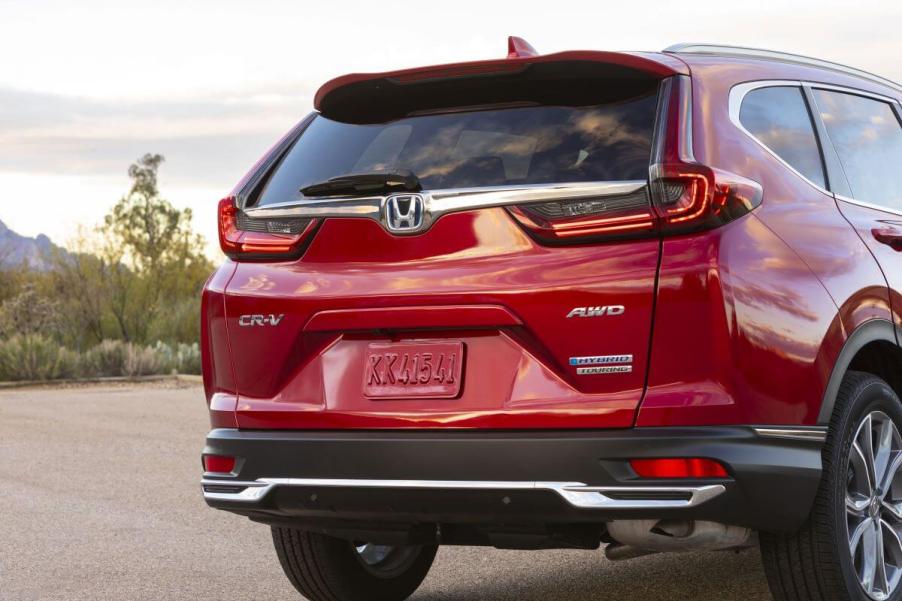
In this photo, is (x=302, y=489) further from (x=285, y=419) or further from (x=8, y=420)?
(x=8, y=420)

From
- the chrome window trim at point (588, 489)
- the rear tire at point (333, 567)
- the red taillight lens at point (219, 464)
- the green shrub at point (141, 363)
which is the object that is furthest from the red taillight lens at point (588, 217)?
the green shrub at point (141, 363)

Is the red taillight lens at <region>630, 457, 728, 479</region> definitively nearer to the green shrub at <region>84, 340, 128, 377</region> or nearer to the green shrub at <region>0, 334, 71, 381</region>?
the green shrub at <region>0, 334, 71, 381</region>

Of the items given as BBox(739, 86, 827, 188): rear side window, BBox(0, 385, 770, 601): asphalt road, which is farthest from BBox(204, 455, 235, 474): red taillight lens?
BBox(739, 86, 827, 188): rear side window

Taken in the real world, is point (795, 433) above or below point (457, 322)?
below

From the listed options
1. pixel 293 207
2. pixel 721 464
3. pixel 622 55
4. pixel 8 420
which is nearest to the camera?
pixel 721 464

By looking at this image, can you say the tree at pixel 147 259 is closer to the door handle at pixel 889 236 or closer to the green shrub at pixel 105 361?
the green shrub at pixel 105 361

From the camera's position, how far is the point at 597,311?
13.2ft

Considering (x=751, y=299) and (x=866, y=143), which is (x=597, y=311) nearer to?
(x=751, y=299)

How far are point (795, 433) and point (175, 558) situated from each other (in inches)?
143

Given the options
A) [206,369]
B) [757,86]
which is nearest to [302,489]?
[206,369]

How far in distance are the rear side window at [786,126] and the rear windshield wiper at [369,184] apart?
107 cm

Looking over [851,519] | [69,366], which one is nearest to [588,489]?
[851,519]

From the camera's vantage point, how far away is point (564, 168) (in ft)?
13.7

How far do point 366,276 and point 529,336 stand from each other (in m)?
0.58
